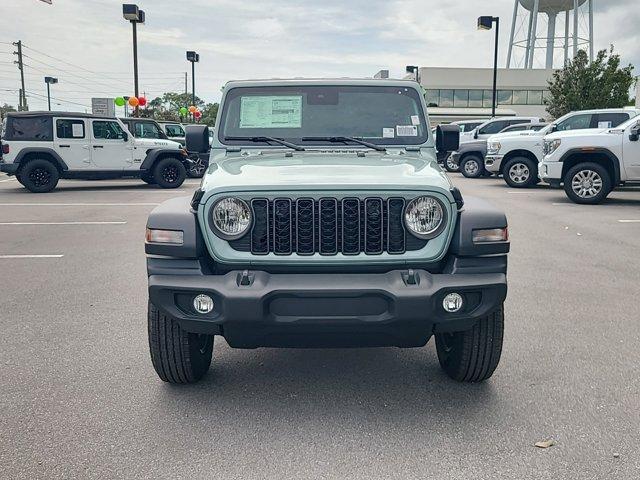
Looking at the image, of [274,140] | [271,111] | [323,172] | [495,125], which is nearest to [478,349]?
[323,172]

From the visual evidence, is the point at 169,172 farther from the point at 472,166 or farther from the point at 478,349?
the point at 478,349

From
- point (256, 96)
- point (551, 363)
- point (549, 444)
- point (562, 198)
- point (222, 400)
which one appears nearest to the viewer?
point (549, 444)

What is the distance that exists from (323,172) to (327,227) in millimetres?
357

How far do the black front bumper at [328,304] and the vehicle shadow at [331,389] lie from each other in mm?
483

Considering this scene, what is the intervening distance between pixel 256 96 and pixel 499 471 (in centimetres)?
302

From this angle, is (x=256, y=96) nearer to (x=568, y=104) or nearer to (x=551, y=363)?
(x=551, y=363)

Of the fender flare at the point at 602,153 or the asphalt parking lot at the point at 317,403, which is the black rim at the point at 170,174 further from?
the asphalt parking lot at the point at 317,403

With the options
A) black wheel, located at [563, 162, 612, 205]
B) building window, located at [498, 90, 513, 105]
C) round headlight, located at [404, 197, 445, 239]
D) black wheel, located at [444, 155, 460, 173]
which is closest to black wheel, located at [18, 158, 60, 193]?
black wheel, located at [563, 162, 612, 205]

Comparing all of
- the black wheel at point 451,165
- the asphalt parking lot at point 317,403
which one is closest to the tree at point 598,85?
the black wheel at point 451,165

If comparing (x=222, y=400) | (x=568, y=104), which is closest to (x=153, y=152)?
(x=222, y=400)

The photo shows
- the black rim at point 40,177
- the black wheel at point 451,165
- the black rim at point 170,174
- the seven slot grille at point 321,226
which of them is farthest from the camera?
the black wheel at point 451,165

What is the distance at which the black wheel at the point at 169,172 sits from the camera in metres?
17.4

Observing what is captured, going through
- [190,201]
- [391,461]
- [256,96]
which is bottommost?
[391,461]

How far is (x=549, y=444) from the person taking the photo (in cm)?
318
